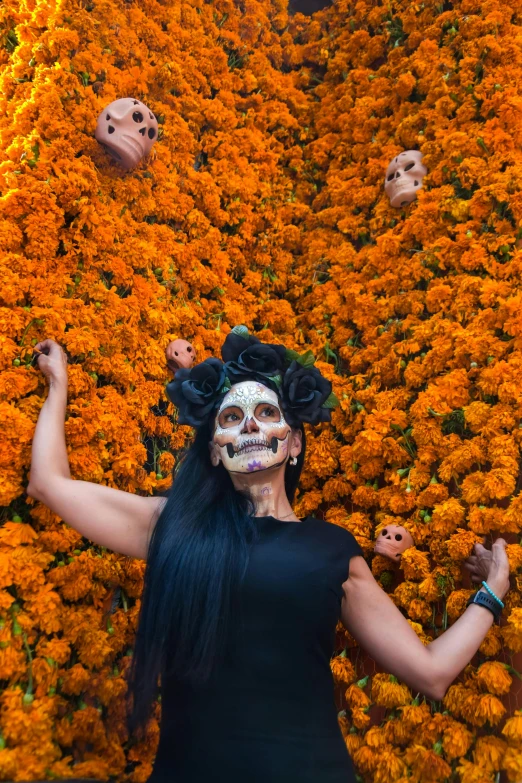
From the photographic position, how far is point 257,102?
3107mm

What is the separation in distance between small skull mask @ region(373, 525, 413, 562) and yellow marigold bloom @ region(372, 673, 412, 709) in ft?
1.17

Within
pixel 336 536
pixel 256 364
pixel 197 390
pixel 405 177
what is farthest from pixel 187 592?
pixel 405 177

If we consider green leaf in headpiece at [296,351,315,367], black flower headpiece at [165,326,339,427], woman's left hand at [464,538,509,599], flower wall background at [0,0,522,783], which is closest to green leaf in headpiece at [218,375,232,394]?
black flower headpiece at [165,326,339,427]

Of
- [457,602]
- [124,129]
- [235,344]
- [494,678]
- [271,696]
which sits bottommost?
[271,696]

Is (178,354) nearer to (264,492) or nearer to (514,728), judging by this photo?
(264,492)

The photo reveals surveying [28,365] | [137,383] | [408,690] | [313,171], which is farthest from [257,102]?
[408,690]

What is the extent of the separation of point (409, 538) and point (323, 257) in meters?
1.32

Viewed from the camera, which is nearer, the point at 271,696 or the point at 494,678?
the point at 271,696

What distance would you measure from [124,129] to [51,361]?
84 centimetres

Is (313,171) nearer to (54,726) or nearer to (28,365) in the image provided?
(28,365)

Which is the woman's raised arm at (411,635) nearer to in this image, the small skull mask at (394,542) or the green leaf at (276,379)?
the small skull mask at (394,542)

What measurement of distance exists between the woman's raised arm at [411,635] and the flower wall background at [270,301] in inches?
5.6

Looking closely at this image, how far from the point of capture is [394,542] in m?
2.08

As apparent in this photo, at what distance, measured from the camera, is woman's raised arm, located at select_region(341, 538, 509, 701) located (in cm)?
162
